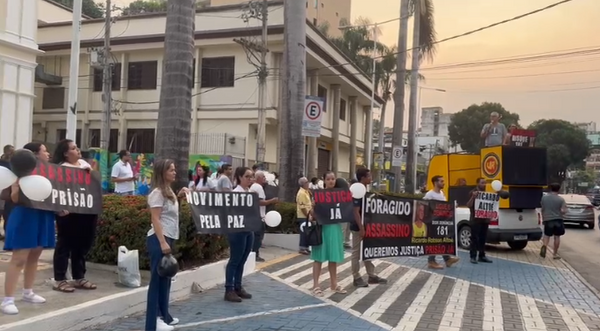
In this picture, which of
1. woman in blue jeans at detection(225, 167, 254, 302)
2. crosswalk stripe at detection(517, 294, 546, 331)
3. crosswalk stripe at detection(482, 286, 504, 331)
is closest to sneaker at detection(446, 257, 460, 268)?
crosswalk stripe at detection(482, 286, 504, 331)

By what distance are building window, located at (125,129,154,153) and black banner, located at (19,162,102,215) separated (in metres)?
21.6

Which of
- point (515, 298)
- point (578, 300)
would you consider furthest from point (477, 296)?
point (578, 300)

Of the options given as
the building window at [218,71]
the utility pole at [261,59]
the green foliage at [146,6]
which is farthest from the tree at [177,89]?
the green foliage at [146,6]

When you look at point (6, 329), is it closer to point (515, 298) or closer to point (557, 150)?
point (515, 298)

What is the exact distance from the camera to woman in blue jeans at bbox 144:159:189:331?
533cm

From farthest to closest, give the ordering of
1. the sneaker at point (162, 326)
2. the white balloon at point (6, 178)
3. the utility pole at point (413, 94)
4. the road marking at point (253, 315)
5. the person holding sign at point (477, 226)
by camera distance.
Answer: the utility pole at point (413, 94)
the person holding sign at point (477, 226)
the road marking at point (253, 315)
the sneaker at point (162, 326)
the white balloon at point (6, 178)

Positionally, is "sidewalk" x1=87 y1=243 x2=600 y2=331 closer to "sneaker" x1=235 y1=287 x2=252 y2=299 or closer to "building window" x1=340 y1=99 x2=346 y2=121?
"sneaker" x1=235 y1=287 x2=252 y2=299

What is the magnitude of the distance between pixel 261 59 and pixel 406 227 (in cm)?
1539

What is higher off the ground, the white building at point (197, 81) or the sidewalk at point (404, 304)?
the white building at point (197, 81)

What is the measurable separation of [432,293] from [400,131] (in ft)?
54.3

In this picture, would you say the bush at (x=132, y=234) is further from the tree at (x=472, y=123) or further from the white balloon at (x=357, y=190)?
the tree at (x=472, y=123)

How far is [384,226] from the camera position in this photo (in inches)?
358

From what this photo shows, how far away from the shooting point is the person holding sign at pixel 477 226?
11430mm

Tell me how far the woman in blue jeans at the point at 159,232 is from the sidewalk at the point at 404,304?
520mm
